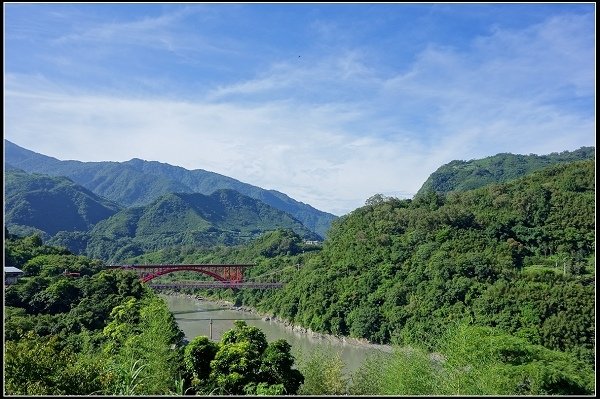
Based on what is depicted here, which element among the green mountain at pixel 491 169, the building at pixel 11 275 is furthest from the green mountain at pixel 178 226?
the building at pixel 11 275

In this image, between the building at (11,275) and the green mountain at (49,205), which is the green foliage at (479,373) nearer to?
the building at (11,275)

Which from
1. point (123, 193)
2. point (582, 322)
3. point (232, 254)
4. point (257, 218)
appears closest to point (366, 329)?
point (582, 322)

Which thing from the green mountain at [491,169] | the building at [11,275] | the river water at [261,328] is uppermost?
the green mountain at [491,169]

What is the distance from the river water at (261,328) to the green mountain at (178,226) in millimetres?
31954

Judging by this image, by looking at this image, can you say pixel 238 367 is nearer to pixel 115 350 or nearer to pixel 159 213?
pixel 115 350

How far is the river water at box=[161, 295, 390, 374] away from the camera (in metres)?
23.0

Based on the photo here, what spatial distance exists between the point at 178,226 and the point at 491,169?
200 feet

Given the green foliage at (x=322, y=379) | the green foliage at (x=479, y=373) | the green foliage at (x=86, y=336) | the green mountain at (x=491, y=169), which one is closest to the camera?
the green foliage at (x=86, y=336)

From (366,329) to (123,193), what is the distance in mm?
181243

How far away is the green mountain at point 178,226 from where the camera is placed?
80.1 metres

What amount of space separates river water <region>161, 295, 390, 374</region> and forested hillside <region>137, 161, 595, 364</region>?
874 millimetres

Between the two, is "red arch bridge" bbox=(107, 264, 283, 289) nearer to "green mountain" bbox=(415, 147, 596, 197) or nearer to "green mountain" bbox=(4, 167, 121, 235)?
"green mountain" bbox=(415, 147, 596, 197)

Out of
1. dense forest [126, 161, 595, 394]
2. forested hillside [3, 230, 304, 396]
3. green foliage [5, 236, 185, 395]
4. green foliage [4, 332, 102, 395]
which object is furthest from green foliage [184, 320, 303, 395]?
dense forest [126, 161, 595, 394]

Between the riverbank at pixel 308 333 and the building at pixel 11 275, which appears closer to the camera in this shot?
the building at pixel 11 275
